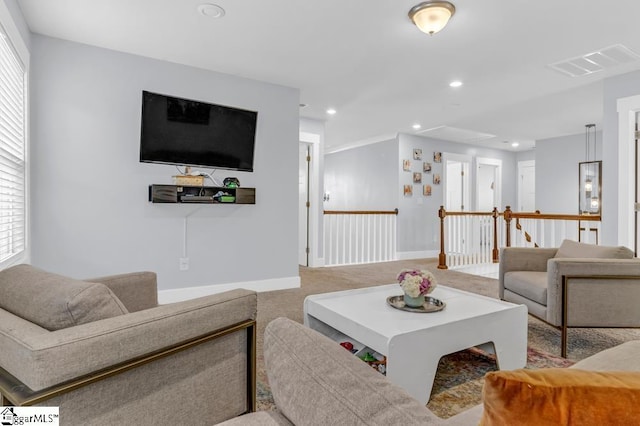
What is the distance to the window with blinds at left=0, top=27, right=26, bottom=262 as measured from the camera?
2176 millimetres

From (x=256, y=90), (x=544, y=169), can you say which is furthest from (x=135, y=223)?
(x=544, y=169)

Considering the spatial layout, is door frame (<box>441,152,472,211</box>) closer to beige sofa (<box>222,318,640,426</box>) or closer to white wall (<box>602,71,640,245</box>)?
white wall (<box>602,71,640,245</box>)

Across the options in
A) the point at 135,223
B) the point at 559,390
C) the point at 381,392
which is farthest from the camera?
the point at 135,223

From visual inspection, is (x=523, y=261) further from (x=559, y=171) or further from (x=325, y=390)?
(x=559, y=171)

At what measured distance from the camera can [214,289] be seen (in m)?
3.75

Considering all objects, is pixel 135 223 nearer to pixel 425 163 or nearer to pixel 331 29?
pixel 331 29

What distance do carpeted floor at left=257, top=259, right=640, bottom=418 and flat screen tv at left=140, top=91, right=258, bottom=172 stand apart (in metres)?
1.52

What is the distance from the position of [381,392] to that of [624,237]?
13.6 ft

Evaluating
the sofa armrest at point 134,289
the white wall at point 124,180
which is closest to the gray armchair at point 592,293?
the sofa armrest at point 134,289

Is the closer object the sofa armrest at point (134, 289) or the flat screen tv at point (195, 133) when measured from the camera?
the sofa armrest at point (134, 289)

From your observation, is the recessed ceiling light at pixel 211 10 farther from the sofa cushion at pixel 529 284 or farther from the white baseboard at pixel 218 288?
the sofa cushion at pixel 529 284

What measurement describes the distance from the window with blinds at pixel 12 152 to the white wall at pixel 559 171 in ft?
26.6

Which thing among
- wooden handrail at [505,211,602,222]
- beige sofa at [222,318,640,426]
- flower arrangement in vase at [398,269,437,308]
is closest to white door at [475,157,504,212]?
wooden handrail at [505,211,602,222]

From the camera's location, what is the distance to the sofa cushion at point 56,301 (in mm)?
1029
